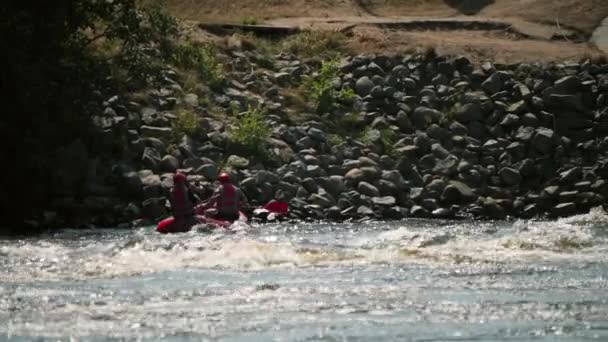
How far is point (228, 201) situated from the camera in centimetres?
2564

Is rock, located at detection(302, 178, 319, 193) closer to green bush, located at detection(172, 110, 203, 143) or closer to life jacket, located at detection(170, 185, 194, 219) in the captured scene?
green bush, located at detection(172, 110, 203, 143)

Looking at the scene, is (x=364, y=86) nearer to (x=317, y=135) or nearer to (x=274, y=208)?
(x=317, y=135)

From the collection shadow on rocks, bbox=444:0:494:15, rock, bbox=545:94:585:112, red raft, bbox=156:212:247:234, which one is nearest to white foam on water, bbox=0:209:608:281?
red raft, bbox=156:212:247:234

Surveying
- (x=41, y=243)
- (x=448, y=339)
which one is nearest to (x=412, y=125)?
(x=41, y=243)

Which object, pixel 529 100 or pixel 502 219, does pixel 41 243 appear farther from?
pixel 529 100

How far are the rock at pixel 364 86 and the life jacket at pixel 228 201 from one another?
8.01 meters

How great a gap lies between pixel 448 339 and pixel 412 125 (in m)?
18.3

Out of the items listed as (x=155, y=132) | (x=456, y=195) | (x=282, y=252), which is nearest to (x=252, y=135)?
(x=155, y=132)

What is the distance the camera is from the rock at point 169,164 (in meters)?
28.4

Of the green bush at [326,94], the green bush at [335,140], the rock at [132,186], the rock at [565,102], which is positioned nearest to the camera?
the rock at [132,186]

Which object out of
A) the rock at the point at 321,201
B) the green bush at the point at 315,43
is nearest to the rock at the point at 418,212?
the rock at the point at 321,201

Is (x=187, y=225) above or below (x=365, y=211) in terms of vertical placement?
above

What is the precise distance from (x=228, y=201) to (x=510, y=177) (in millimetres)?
7131

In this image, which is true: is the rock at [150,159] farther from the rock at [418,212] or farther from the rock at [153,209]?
the rock at [418,212]
